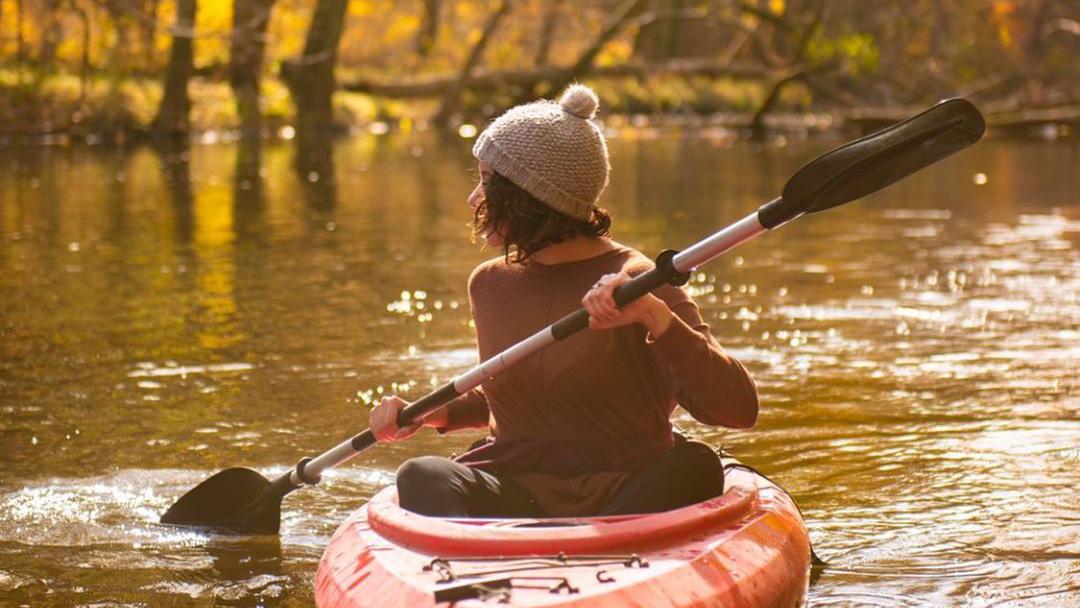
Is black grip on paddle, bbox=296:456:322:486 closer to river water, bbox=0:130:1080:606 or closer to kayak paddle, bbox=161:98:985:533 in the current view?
river water, bbox=0:130:1080:606

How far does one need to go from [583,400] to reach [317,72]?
91.2ft

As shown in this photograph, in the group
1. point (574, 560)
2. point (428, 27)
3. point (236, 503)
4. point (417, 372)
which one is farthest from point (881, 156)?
point (428, 27)

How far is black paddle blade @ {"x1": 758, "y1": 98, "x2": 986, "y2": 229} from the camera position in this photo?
4.07 m

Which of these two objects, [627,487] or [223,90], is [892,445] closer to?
[627,487]

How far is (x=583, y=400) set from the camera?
3975mm

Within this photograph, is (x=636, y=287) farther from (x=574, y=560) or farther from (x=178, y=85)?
(x=178, y=85)

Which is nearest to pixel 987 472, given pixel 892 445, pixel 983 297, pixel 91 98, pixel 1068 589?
pixel 892 445

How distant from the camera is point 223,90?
31.8 meters

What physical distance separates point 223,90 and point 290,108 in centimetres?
132

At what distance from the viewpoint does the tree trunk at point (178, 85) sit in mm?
27172

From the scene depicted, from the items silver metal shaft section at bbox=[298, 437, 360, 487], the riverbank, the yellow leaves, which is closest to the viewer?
silver metal shaft section at bbox=[298, 437, 360, 487]

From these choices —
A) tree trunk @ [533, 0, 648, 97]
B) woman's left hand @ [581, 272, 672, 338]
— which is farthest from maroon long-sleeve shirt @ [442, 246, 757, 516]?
tree trunk @ [533, 0, 648, 97]

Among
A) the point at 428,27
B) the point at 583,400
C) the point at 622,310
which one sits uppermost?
the point at 428,27

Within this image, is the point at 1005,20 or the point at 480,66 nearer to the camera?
the point at 480,66
